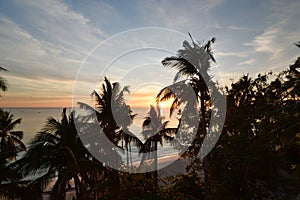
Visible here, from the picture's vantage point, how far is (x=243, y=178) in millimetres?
10305

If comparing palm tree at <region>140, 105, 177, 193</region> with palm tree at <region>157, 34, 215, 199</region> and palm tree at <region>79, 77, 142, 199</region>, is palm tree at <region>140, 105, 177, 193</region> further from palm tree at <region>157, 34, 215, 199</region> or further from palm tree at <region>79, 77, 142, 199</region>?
palm tree at <region>157, 34, 215, 199</region>

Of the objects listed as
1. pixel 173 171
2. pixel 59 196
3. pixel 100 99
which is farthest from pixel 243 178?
pixel 173 171

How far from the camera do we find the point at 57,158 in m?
8.88

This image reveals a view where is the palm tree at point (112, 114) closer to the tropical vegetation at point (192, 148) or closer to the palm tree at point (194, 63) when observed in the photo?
the tropical vegetation at point (192, 148)

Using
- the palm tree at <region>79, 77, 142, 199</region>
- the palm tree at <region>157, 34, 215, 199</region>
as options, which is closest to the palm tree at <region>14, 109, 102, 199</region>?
the palm tree at <region>79, 77, 142, 199</region>

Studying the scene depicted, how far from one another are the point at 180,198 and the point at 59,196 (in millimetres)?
6611

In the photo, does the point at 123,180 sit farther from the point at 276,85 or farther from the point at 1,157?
the point at 276,85

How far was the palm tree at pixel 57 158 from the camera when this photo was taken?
8094 millimetres

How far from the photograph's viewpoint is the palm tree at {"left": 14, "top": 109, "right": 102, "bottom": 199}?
26.6 feet

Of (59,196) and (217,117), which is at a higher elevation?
(217,117)

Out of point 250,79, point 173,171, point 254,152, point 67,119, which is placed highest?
point 250,79

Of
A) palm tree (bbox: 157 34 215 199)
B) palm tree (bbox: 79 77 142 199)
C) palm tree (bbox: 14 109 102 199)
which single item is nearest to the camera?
palm tree (bbox: 14 109 102 199)

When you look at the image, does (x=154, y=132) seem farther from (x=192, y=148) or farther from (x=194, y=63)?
(x=194, y=63)

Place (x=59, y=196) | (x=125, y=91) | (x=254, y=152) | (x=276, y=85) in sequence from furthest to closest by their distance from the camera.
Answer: (x=125, y=91) < (x=276, y=85) < (x=254, y=152) < (x=59, y=196)
